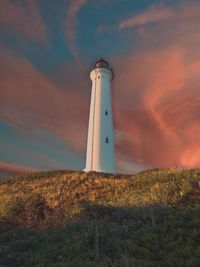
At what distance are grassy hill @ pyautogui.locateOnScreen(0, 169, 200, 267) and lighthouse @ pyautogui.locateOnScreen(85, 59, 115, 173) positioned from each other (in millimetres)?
12789

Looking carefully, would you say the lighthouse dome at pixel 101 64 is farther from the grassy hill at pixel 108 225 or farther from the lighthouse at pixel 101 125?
the grassy hill at pixel 108 225

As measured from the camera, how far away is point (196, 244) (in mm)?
16281

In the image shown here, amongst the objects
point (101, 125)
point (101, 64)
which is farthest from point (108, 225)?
point (101, 64)

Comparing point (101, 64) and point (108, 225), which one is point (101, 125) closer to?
point (101, 64)

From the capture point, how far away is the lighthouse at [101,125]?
48156mm

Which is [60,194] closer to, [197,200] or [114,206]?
[114,206]

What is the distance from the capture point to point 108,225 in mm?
19812

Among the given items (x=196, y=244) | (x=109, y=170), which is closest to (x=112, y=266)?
(x=196, y=244)

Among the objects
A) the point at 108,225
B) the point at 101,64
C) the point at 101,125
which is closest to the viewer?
the point at 108,225

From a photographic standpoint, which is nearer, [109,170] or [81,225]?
[81,225]

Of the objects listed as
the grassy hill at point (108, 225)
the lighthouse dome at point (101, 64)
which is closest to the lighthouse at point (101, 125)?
the lighthouse dome at point (101, 64)

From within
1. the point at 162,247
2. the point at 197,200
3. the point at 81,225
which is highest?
the point at 197,200

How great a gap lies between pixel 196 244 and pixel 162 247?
1.52 metres

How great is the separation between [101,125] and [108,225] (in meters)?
30.7
